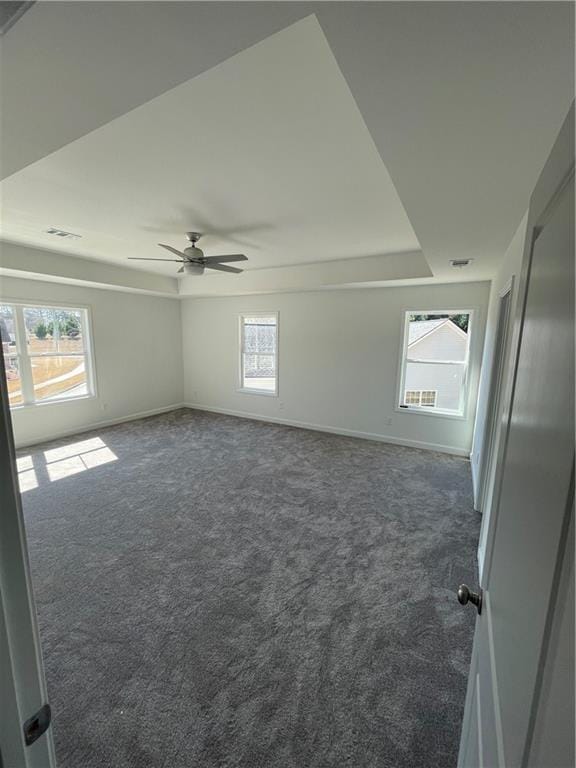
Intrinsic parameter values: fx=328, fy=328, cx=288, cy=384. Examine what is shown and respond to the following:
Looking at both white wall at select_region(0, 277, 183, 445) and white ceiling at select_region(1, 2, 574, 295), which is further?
white wall at select_region(0, 277, 183, 445)

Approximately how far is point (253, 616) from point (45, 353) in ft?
16.0

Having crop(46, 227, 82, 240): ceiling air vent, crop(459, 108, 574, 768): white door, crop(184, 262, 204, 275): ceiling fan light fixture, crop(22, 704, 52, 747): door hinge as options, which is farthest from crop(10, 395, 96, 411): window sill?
crop(459, 108, 574, 768): white door

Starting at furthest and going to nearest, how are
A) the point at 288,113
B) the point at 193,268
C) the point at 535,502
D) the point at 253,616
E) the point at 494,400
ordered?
the point at 193,268 < the point at 494,400 < the point at 253,616 < the point at 288,113 < the point at 535,502

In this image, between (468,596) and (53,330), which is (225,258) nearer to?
(468,596)

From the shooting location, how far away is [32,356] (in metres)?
4.77

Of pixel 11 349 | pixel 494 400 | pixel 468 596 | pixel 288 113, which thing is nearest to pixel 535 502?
pixel 468 596

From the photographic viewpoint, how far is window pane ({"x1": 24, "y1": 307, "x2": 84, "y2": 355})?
4738mm

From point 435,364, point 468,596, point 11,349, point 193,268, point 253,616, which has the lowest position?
point 253,616

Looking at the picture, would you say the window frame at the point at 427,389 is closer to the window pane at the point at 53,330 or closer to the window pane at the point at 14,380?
the window pane at the point at 53,330

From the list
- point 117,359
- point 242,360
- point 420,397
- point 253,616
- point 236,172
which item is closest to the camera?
point 253,616

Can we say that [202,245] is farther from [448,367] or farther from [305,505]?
[448,367]

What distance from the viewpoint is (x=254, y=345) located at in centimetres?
625

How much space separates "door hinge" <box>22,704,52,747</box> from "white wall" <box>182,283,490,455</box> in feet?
15.9

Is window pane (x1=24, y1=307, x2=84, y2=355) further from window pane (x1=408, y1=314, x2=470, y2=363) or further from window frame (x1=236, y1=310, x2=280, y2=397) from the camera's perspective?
window pane (x1=408, y1=314, x2=470, y2=363)
